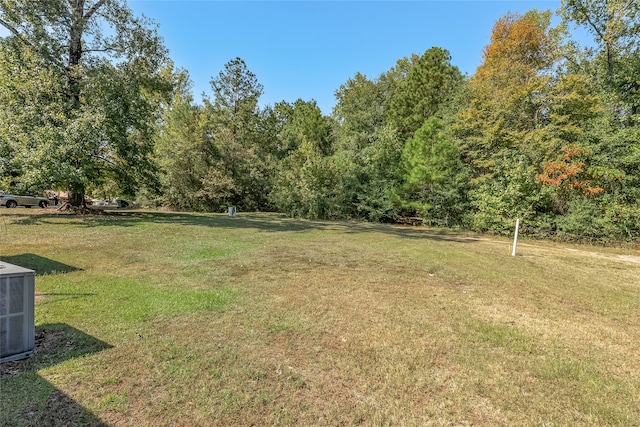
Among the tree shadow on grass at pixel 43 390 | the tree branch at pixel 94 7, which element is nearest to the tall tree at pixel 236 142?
the tree branch at pixel 94 7

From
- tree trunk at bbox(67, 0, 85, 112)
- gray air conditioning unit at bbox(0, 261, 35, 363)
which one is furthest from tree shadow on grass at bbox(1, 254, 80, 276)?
tree trunk at bbox(67, 0, 85, 112)

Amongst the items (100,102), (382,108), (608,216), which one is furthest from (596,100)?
(100,102)

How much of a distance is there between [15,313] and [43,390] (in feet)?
2.51

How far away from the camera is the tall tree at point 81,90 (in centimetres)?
1117

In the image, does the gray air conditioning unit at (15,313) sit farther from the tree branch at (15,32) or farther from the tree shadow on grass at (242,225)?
the tree branch at (15,32)

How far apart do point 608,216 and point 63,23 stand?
23944 mm

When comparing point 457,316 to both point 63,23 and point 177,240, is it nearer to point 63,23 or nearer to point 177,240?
point 177,240

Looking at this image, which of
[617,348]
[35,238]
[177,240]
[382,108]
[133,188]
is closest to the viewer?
[617,348]

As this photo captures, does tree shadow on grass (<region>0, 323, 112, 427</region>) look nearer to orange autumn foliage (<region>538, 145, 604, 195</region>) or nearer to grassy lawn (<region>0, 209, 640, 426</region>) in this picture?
grassy lawn (<region>0, 209, 640, 426</region>)

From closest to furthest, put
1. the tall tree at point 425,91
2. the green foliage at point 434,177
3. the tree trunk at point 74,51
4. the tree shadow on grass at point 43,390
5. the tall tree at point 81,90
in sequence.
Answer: the tree shadow on grass at point 43,390
the tall tree at point 81,90
the tree trunk at point 74,51
the green foliage at point 434,177
the tall tree at point 425,91

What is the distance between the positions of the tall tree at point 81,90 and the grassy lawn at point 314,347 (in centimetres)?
637

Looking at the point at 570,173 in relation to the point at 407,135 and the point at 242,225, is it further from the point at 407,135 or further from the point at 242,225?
the point at 242,225

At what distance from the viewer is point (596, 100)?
15047mm

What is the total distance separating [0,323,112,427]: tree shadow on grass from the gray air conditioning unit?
99mm
